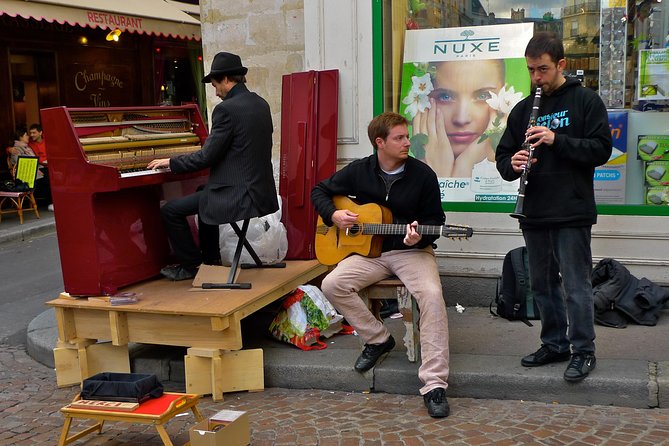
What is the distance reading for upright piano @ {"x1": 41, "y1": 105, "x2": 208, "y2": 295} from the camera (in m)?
4.69

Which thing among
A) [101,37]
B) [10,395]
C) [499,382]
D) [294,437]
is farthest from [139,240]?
[101,37]

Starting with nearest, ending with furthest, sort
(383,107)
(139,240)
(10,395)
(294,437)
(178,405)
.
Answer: (178,405) → (294,437) → (10,395) → (139,240) → (383,107)

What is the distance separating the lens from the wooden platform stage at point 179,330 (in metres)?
4.38

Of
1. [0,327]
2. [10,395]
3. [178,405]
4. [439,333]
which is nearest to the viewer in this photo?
[178,405]

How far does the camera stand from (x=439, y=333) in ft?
13.4

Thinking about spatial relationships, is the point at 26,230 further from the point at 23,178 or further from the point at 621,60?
the point at 621,60

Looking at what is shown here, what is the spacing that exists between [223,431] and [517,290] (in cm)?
249

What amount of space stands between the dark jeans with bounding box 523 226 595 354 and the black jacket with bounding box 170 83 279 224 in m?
1.70

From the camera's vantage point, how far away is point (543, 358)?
4227 millimetres

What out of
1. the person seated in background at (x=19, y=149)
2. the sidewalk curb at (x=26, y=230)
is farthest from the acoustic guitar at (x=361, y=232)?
the person seated in background at (x=19, y=149)

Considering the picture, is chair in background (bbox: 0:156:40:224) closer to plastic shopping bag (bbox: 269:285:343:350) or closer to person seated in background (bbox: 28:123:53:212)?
person seated in background (bbox: 28:123:53:212)

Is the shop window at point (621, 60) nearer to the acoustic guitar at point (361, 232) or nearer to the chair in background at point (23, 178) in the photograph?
the acoustic guitar at point (361, 232)

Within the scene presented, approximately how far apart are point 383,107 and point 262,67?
129cm

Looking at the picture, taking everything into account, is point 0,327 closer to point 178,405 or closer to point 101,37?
point 178,405
